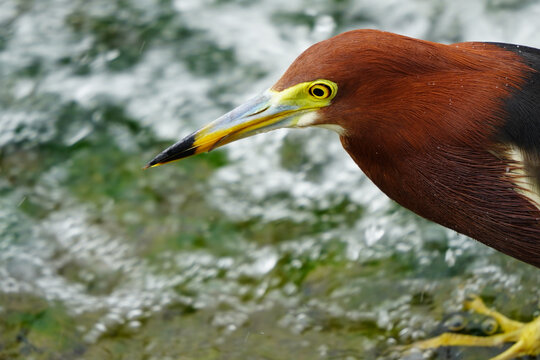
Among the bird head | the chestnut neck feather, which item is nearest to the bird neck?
the chestnut neck feather

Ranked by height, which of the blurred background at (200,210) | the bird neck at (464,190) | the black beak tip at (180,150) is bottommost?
the blurred background at (200,210)

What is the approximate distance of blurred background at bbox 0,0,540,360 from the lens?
10.3ft

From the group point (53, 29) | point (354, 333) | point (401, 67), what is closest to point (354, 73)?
point (401, 67)

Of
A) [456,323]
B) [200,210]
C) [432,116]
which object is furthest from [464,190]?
[200,210]

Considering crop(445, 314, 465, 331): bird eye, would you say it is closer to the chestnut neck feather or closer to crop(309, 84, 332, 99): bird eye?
the chestnut neck feather

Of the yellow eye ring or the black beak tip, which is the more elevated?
the yellow eye ring

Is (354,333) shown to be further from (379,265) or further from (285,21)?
(285,21)

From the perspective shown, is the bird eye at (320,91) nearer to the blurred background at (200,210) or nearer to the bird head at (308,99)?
the bird head at (308,99)

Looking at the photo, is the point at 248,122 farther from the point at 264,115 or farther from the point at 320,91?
the point at 320,91

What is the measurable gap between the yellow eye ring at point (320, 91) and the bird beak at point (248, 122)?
5 cm

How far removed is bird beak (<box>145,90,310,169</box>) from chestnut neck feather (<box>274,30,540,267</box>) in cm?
6

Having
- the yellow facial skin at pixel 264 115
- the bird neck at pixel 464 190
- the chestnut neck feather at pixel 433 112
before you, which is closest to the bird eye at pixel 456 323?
the bird neck at pixel 464 190

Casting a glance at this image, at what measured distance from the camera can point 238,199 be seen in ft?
12.4

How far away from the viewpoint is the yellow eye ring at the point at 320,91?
7.50ft
